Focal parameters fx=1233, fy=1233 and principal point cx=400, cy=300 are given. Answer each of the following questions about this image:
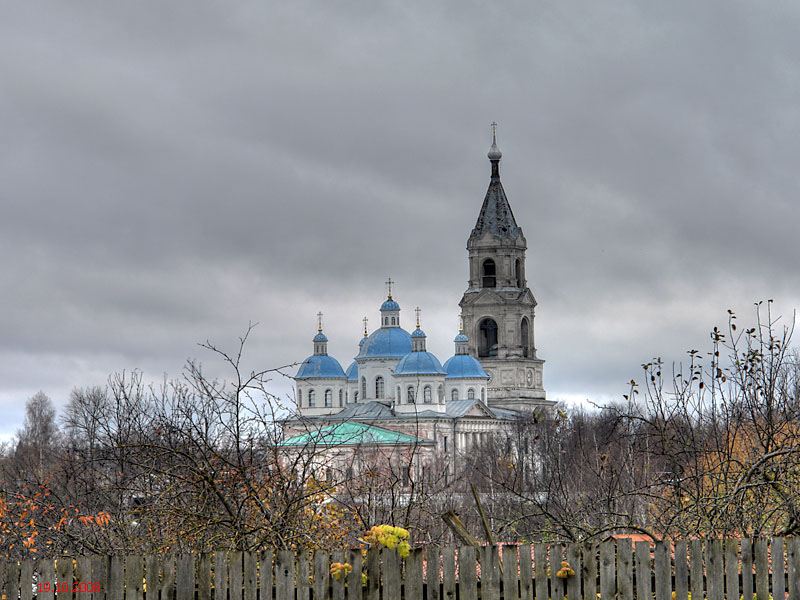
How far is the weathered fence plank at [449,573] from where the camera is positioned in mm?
7746

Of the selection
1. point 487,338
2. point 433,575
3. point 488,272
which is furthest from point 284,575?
point 488,272

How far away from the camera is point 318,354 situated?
9469cm

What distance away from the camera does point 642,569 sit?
7922 mm

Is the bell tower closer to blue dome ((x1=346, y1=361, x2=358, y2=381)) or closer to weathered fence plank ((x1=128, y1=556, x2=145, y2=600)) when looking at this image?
blue dome ((x1=346, y1=361, x2=358, y2=381))

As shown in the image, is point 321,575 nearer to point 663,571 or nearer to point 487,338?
point 663,571

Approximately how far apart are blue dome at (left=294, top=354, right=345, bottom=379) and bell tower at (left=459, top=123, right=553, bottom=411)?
1380 cm

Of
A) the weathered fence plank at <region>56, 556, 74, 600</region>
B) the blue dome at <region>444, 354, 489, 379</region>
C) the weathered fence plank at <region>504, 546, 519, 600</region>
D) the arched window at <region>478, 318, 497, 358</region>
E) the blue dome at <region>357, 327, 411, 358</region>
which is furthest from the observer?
the arched window at <region>478, 318, 497, 358</region>

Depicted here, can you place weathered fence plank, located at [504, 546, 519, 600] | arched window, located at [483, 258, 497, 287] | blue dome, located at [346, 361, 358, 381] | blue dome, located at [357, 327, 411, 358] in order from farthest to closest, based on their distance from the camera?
1. arched window, located at [483, 258, 497, 287]
2. blue dome, located at [346, 361, 358, 381]
3. blue dome, located at [357, 327, 411, 358]
4. weathered fence plank, located at [504, 546, 519, 600]

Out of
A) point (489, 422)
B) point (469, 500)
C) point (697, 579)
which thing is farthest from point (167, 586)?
point (489, 422)

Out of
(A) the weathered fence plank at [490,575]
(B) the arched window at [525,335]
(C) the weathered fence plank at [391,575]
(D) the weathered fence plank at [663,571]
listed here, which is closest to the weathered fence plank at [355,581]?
(C) the weathered fence plank at [391,575]

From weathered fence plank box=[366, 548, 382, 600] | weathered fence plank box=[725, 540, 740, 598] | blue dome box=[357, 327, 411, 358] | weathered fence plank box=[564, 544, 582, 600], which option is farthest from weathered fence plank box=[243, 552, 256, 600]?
blue dome box=[357, 327, 411, 358]

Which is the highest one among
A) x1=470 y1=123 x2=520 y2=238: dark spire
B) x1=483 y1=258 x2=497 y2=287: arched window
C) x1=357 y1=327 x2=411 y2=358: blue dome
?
x1=470 y1=123 x2=520 y2=238: dark spire

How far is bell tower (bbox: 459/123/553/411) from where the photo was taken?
101125 millimetres

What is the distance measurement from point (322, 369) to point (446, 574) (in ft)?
280
